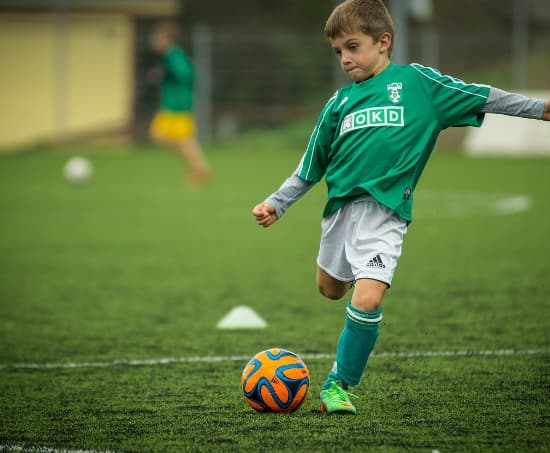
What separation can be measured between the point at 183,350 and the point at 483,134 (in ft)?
62.1

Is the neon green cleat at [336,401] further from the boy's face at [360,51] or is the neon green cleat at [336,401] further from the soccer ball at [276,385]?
the boy's face at [360,51]

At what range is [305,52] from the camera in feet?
92.5

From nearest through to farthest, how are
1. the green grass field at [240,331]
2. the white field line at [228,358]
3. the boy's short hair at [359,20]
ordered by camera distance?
the green grass field at [240,331], the boy's short hair at [359,20], the white field line at [228,358]

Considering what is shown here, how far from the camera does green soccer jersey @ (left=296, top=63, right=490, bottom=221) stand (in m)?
4.41

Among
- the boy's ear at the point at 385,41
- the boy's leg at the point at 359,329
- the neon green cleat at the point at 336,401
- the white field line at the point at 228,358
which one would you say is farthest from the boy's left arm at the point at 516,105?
the white field line at the point at 228,358

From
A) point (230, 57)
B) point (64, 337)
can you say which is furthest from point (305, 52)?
point (64, 337)

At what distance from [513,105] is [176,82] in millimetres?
13215

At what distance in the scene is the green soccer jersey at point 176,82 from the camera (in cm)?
1727

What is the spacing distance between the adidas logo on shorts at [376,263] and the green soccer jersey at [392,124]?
0.21 meters

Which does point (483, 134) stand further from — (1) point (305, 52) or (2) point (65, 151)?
(2) point (65, 151)

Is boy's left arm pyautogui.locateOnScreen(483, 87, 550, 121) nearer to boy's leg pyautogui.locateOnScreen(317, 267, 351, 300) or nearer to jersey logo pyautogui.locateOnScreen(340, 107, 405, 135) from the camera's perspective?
jersey logo pyautogui.locateOnScreen(340, 107, 405, 135)

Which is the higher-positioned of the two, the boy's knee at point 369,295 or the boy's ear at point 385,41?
the boy's ear at point 385,41

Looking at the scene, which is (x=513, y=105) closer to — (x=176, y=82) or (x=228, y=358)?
(x=228, y=358)

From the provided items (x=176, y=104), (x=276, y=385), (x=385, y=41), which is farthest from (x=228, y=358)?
(x=176, y=104)
